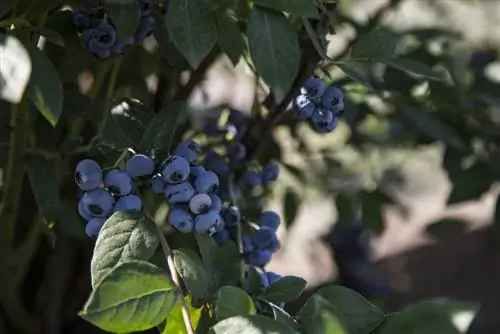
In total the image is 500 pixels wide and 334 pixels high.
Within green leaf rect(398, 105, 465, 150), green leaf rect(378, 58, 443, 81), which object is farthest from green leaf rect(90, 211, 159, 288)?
green leaf rect(398, 105, 465, 150)

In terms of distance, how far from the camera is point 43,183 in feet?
2.10

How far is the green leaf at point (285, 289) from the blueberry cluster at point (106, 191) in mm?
93

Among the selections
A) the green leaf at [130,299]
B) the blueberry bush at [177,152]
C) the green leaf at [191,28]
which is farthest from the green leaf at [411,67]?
the green leaf at [130,299]

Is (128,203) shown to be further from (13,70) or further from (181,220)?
(13,70)

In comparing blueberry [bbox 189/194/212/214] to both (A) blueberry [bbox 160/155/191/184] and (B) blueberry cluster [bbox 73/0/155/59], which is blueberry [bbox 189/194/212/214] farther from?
(B) blueberry cluster [bbox 73/0/155/59]

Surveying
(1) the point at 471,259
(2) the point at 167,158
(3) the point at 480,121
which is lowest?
(1) the point at 471,259

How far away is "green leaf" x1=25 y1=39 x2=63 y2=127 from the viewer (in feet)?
1.54

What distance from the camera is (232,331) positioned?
45 cm

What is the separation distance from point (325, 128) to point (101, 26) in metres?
0.17

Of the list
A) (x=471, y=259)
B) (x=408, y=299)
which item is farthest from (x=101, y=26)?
(x=471, y=259)

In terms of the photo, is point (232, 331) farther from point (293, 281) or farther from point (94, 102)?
point (94, 102)

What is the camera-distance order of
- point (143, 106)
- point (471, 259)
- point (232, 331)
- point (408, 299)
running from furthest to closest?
point (471, 259), point (408, 299), point (143, 106), point (232, 331)

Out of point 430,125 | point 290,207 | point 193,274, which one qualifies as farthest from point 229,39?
point 290,207

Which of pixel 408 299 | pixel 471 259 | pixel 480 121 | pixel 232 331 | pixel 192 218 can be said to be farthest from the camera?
pixel 471 259
